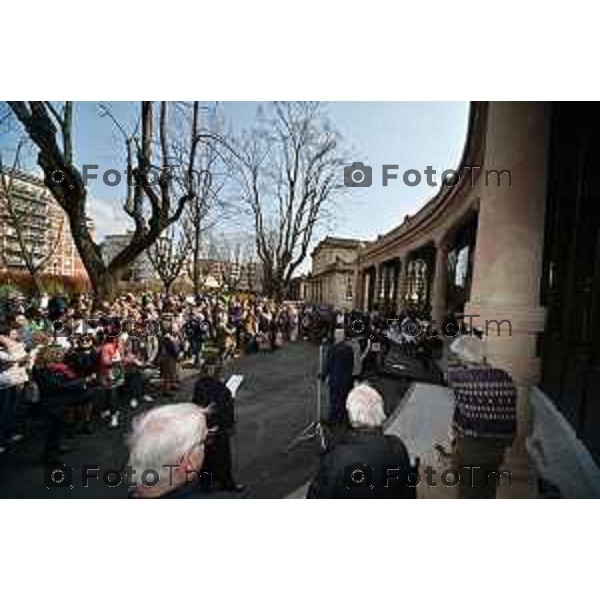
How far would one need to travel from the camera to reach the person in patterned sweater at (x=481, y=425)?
87.8 inches

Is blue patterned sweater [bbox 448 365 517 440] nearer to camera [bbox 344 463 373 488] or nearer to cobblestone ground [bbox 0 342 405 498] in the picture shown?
cobblestone ground [bbox 0 342 405 498]

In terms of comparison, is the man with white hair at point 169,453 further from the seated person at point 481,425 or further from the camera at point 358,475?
the seated person at point 481,425

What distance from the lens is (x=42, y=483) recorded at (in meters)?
2.13

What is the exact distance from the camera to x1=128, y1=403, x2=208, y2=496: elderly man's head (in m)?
2.01

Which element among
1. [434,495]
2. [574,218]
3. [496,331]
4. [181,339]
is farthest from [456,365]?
[574,218]

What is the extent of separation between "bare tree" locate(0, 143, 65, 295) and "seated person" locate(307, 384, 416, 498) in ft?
5.90

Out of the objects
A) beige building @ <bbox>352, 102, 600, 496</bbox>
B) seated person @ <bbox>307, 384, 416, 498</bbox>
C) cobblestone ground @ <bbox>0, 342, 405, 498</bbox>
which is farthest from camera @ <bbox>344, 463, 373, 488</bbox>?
A: beige building @ <bbox>352, 102, 600, 496</bbox>

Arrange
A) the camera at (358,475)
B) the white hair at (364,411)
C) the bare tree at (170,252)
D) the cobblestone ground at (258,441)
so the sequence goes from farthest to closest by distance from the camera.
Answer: the bare tree at (170,252), the cobblestone ground at (258,441), the white hair at (364,411), the camera at (358,475)

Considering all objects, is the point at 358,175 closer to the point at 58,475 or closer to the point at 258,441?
the point at 258,441

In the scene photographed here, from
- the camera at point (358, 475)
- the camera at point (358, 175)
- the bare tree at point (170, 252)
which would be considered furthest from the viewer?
the bare tree at point (170, 252)

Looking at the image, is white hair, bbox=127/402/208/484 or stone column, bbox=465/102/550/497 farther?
stone column, bbox=465/102/550/497

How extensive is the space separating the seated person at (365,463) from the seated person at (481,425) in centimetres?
58

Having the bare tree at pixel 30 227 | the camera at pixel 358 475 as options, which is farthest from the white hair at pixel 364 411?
the bare tree at pixel 30 227
